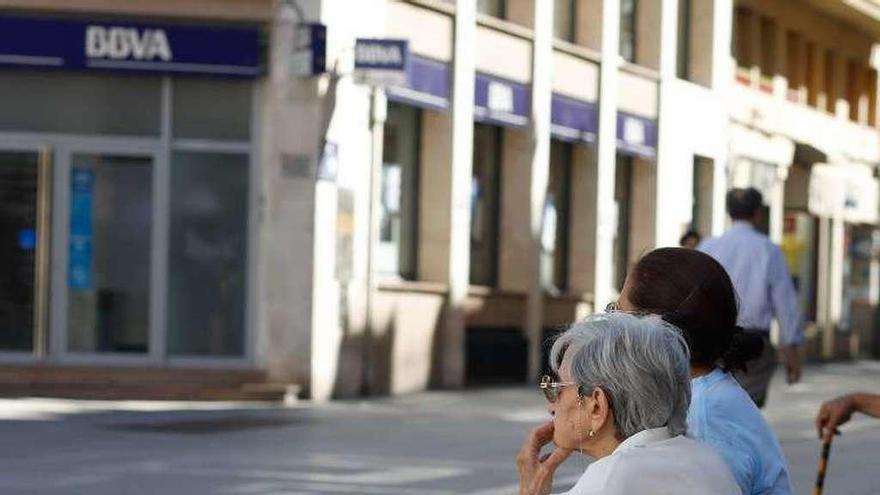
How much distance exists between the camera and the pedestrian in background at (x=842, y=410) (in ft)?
22.1

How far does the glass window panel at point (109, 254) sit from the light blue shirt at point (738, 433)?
18531mm

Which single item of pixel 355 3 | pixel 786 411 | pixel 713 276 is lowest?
pixel 786 411

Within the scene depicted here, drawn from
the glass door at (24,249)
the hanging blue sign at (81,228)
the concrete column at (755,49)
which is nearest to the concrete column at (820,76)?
the concrete column at (755,49)

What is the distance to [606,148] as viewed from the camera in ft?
106

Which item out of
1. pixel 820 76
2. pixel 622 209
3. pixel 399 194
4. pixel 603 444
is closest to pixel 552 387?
pixel 603 444

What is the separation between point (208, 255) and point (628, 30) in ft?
40.2

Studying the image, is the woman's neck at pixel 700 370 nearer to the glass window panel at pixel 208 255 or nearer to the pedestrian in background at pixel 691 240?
the pedestrian in background at pixel 691 240

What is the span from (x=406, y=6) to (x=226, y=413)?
6127 millimetres

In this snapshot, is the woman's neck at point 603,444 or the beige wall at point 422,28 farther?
the beige wall at point 422,28

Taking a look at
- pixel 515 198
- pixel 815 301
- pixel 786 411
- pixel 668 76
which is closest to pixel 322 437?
pixel 786 411

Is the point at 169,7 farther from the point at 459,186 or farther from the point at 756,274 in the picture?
the point at 756,274

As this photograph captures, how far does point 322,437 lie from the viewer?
18.3 meters

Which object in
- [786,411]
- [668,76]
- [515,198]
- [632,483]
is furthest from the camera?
[668,76]

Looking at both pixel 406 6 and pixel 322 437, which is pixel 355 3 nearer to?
pixel 406 6
